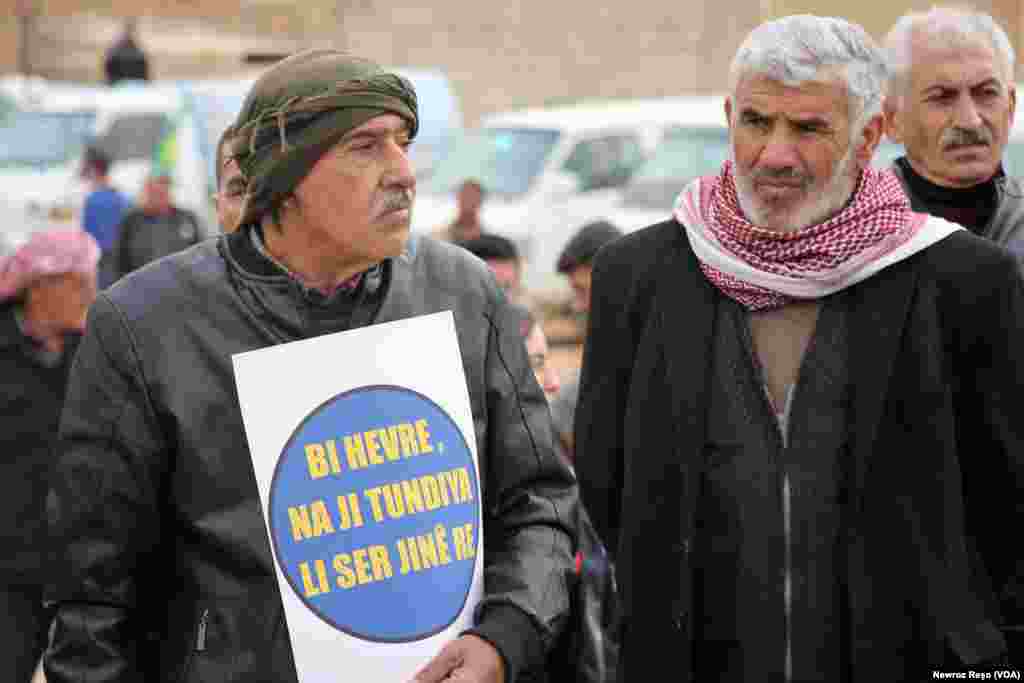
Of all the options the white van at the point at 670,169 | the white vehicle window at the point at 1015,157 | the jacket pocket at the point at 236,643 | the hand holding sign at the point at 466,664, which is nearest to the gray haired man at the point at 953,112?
the hand holding sign at the point at 466,664

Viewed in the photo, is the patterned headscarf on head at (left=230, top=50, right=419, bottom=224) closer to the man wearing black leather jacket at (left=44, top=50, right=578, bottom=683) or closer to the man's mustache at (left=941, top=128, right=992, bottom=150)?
the man wearing black leather jacket at (left=44, top=50, right=578, bottom=683)

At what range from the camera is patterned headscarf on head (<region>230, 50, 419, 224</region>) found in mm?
3189

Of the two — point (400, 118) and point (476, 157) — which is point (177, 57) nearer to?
point (476, 157)

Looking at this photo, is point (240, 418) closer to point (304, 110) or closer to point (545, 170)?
point (304, 110)

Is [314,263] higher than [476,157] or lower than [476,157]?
higher

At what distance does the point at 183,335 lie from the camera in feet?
10.4

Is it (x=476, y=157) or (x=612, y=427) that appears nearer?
(x=612, y=427)

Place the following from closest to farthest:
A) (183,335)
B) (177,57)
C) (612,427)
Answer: (183,335) < (612,427) < (177,57)

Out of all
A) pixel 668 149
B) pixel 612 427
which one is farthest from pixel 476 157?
pixel 612 427

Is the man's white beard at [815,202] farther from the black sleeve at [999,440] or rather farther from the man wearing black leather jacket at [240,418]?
the man wearing black leather jacket at [240,418]

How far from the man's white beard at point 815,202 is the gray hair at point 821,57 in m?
0.08

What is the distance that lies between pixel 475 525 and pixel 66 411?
2.31 ft

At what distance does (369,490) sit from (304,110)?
0.63 metres

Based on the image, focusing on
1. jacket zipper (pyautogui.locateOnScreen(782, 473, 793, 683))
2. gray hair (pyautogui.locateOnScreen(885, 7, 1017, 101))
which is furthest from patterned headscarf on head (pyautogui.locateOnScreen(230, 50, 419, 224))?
gray hair (pyautogui.locateOnScreen(885, 7, 1017, 101))
